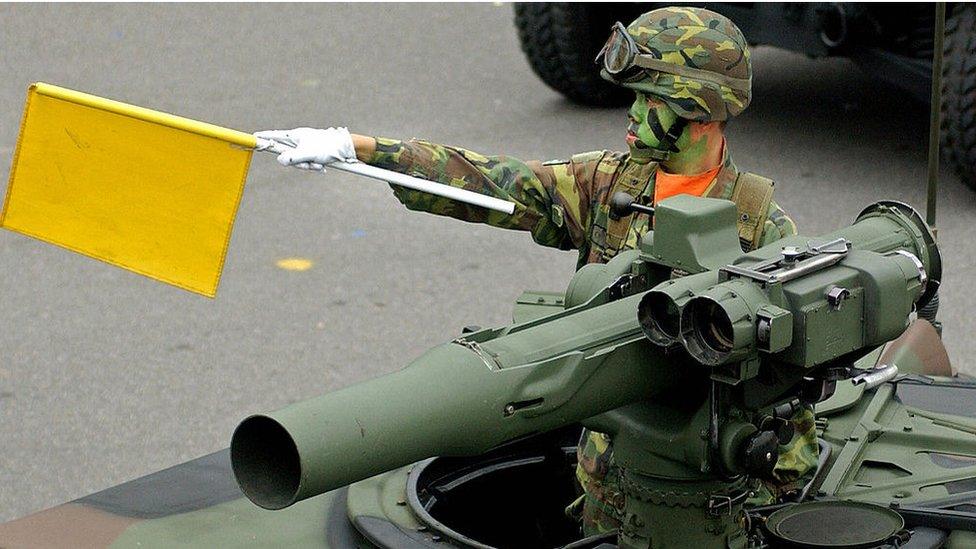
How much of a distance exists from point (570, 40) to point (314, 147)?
5786 millimetres

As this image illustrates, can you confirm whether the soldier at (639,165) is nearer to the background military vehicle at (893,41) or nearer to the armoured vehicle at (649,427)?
the armoured vehicle at (649,427)

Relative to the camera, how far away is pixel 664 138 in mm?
3492

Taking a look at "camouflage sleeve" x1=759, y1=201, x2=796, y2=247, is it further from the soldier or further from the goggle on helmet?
the goggle on helmet

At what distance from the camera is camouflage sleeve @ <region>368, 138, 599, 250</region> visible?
3482mm

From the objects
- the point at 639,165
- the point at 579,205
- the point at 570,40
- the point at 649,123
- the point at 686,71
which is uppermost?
the point at 686,71

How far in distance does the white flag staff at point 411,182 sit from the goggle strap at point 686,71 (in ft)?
1.22

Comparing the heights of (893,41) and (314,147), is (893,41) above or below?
above

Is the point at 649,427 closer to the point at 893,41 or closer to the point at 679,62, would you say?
the point at 679,62

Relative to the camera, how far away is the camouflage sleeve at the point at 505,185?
348 cm

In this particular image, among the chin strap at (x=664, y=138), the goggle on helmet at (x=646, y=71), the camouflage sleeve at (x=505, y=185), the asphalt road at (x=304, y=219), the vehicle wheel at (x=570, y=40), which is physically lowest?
the asphalt road at (x=304, y=219)

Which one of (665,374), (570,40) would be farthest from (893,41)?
(665,374)

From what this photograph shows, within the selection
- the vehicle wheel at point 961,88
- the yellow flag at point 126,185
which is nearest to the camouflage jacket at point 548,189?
the yellow flag at point 126,185

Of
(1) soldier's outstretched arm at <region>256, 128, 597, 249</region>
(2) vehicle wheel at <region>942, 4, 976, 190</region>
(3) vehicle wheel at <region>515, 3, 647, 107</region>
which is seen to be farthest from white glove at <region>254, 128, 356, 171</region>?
(3) vehicle wheel at <region>515, 3, 647, 107</region>

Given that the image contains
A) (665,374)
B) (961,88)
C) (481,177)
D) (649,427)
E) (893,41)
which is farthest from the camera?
(893,41)
